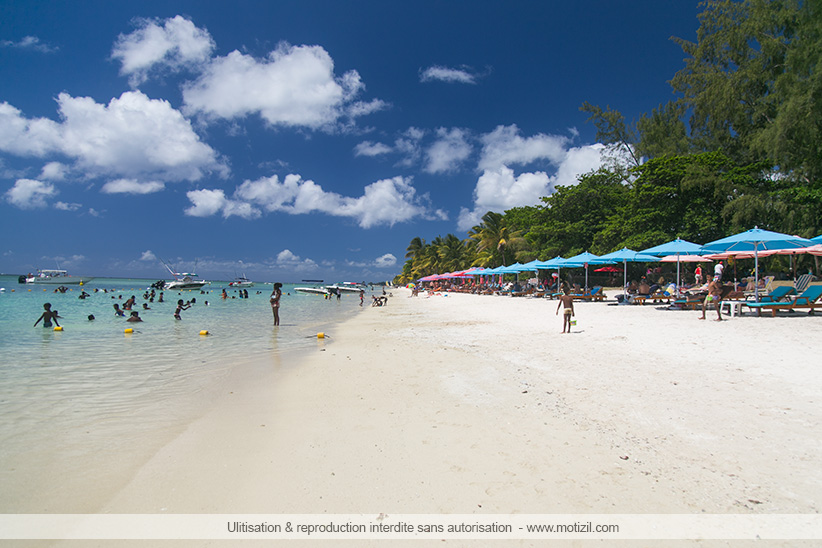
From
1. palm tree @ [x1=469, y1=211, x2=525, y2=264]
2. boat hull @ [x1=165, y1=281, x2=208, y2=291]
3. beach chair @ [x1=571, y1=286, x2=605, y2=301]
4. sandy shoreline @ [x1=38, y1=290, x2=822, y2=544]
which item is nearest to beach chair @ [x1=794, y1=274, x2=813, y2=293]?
beach chair @ [x1=571, y1=286, x2=605, y2=301]

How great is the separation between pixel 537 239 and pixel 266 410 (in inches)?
1470

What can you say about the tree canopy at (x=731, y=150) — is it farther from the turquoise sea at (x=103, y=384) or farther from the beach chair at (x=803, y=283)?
the turquoise sea at (x=103, y=384)

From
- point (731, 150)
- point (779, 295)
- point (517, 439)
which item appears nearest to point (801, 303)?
point (779, 295)

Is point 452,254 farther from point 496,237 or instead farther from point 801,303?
point 801,303

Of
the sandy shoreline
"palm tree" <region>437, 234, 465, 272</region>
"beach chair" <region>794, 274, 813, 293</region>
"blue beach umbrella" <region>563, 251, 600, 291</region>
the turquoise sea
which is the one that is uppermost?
"palm tree" <region>437, 234, 465, 272</region>

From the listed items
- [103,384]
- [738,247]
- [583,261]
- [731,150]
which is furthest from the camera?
[731,150]

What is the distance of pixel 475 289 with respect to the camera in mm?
42844

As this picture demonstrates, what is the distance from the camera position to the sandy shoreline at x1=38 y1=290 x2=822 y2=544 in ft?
9.74

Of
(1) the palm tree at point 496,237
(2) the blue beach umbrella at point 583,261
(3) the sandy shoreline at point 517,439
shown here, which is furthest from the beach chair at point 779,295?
(1) the palm tree at point 496,237

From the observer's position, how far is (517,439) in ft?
13.0

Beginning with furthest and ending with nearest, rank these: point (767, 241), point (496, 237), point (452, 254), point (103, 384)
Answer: point (452, 254), point (496, 237), point (767, 241), point (103, 384)

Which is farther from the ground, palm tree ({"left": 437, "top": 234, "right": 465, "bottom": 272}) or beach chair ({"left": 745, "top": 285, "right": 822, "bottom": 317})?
palm tree ({"left": 437, "top": 234, "right": 465, "bottom": 272})

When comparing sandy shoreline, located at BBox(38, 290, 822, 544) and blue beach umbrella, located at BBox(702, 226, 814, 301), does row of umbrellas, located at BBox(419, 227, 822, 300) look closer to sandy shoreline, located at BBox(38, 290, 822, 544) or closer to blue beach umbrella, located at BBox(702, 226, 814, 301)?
blue beach umbrella, located at BBox(702, 226, 814, 301)

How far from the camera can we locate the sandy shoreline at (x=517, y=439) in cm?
297
